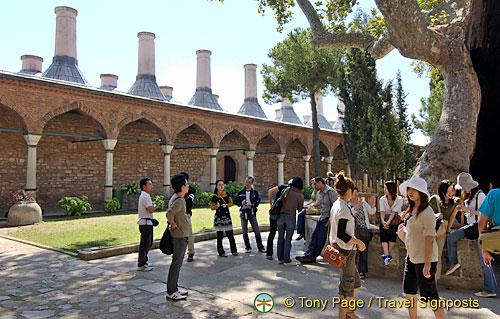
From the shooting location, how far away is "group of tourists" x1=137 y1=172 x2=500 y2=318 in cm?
317

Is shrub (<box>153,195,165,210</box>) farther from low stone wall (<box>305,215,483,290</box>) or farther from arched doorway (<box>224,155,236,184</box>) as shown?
low stone wall (<box>305,215,483,290</box>)

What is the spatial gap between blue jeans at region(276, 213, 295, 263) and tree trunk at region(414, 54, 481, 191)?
2.47m

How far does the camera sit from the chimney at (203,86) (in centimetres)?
2580

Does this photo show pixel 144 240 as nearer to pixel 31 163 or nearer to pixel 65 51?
pixel 31 163

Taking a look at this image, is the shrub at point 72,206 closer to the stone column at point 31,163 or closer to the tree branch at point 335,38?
the stone column at point 31,163

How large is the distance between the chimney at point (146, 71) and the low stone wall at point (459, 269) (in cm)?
1919

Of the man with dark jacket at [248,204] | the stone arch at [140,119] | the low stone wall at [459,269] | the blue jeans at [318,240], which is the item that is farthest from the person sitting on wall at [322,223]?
the stone arch at [140,119]

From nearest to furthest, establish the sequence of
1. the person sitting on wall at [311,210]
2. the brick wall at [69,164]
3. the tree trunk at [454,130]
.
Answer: the tree trunk at [454,130]
the person sitting on wall at [311,210]
the brick wall at [69,164]

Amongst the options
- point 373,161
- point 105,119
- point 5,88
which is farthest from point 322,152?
point 5,88

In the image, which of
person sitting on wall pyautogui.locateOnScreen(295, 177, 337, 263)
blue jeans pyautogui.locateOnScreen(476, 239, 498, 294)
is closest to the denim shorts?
blue jeans pyautogui.locateOnScreen(476, 239, 498, 294)

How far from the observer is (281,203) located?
5.95 metres

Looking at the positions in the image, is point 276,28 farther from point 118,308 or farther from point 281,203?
point 118,308

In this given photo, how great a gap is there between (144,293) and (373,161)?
16708 mm

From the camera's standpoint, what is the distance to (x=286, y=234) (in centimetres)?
594
